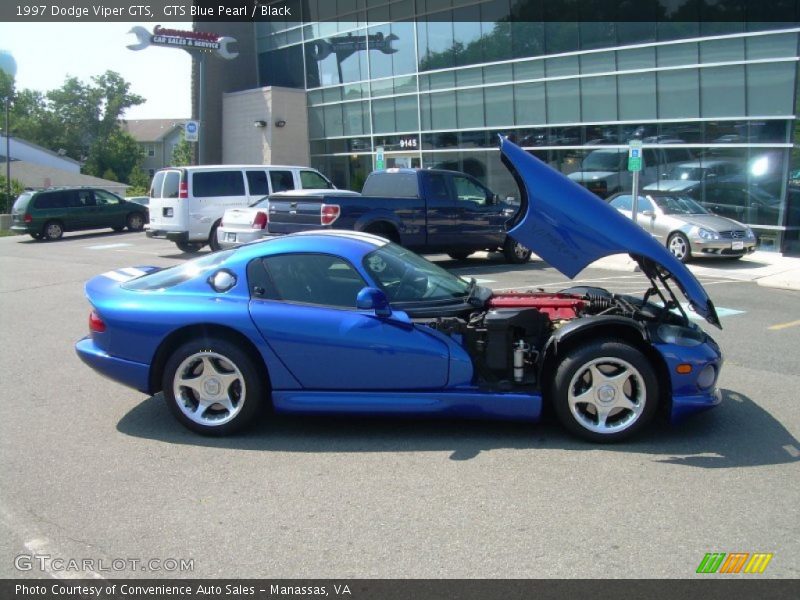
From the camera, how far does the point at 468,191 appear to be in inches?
598

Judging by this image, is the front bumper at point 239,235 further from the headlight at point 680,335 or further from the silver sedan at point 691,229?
the headlight at point 680,335

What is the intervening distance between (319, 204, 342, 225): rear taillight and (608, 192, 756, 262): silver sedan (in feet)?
21.4

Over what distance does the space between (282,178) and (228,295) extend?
13.7 metres

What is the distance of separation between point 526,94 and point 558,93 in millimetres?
1265

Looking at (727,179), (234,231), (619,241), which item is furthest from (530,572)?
(727,179)

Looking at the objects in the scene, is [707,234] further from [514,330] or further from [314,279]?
[314,279]

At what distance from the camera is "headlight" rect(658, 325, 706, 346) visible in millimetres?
5238

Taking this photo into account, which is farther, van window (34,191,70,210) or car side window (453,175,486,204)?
van window (34,191,70,210)

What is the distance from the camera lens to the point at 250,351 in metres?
5.44

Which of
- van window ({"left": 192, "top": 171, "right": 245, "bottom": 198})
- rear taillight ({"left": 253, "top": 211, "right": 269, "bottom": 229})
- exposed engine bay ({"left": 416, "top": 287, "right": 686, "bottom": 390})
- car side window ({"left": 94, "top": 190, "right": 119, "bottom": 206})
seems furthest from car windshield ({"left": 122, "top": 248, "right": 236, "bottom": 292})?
car side window ({"left": 94, "top": 190, "right": 119, "bottom": 206})

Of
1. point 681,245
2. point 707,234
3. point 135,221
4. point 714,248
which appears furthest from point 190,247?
point 714,248

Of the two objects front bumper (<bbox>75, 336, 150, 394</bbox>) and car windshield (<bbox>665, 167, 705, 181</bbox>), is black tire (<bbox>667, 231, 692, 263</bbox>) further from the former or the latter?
front bumper (<bbox>75, 336, 150, 394</bbox>)

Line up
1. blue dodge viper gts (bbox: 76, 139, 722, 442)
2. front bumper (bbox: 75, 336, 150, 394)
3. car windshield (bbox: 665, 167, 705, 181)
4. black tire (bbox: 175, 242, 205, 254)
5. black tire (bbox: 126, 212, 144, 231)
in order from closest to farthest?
1. blue dodge viper gts (bbox: 76, 139, 722, 442)
2. front bumper (bbox: 75, 336, 150, 394)
3. black tire (bbox: 175, 242, 205, 254)
4. car windshield (bbox: 665, 167, 705, 181)
5. black tire (bbox: 126, 212, 144, 231)

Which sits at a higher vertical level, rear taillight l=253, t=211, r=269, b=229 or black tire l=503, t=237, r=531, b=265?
rear taillight l=253, t=211, r=269, b=229
